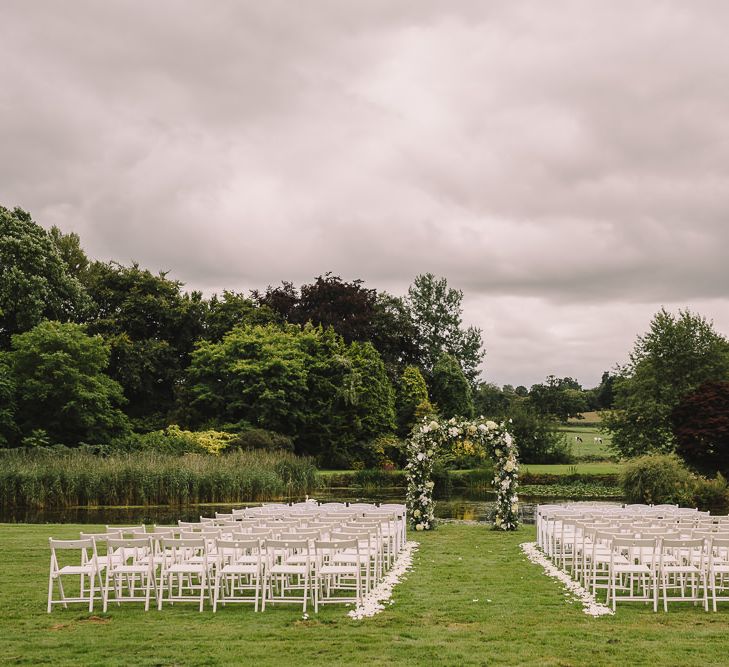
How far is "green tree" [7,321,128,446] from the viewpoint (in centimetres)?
4166

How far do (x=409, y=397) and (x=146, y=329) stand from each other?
657 inches

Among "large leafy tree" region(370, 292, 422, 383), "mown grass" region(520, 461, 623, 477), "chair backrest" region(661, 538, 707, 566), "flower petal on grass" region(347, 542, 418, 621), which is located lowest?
"flower petal on grass" region(347, 542, 418, 621)

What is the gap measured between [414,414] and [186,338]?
14730mm

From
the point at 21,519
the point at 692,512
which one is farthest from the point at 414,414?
the point at 692,512

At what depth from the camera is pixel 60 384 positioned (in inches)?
1665

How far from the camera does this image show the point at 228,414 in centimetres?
4841

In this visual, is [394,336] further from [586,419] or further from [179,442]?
[586,419]

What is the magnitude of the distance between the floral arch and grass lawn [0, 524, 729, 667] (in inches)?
387

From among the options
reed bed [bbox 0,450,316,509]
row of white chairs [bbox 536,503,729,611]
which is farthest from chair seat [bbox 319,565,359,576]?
reed bed [bbox 0,450,316,509]

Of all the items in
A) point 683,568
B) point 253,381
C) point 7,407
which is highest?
point 253,381

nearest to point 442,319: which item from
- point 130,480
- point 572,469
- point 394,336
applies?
point 394,336

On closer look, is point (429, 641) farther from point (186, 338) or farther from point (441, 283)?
point (441, 283)

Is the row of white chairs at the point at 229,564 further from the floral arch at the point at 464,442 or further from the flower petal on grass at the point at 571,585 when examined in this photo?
the floral arch at the point at 464,442

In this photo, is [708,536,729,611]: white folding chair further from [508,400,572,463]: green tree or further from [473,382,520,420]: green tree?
[473,382,520,420]: green tree
